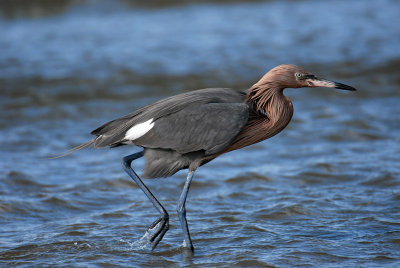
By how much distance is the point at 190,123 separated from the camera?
18.8ft

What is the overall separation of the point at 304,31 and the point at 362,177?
8.42 metres

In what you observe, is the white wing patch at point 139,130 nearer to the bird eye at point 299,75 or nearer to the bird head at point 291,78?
the bird head at point 291,78

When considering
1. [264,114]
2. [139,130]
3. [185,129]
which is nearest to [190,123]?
[185,129]

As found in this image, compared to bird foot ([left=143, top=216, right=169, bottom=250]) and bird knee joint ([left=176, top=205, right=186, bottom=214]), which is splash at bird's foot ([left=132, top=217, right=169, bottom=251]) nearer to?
bird foot ([left=143, top=216, right=169, bottom=250])

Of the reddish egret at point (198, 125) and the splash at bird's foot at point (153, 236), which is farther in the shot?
the splash at bird's foot at point (153, 236)

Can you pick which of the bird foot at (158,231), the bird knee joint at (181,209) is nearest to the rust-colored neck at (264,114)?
the bird knee joint at (181,209)

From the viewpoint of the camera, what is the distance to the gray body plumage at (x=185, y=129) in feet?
18.4

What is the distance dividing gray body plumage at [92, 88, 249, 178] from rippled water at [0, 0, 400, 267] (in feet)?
2.84

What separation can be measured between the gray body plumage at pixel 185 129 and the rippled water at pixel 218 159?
0.86 m

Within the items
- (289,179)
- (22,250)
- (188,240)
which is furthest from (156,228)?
(289,179)

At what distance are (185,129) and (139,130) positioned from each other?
18.2 inches

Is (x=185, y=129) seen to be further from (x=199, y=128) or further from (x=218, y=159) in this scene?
(x=218, y=159)

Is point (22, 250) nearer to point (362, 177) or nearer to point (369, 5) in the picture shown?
point (362, 177)

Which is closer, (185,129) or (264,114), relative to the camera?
(185,129)
